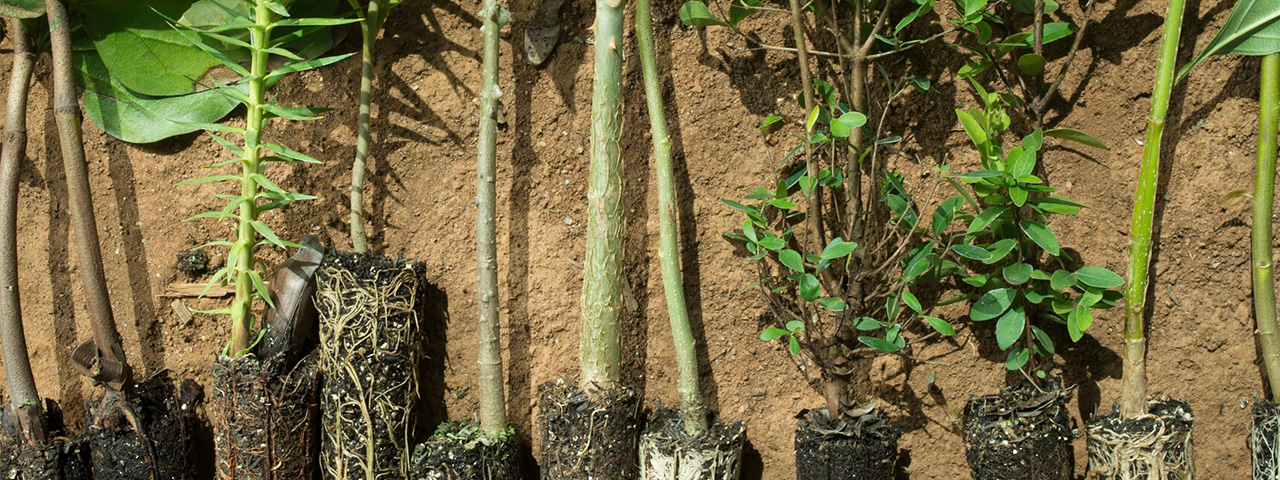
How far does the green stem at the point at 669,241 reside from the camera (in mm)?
1374

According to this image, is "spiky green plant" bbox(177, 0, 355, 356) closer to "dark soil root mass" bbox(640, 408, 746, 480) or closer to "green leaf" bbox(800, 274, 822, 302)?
"dark soil root mass" bbox(640, 408, 746, 480)

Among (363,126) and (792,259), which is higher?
(363,126)

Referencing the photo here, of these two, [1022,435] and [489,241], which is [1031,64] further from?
[489,241]

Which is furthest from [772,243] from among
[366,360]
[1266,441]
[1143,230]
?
[1266,441]

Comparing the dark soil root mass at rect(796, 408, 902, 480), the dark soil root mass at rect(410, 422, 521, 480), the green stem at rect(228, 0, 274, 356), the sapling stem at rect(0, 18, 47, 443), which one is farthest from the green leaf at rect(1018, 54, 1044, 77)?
the sapling stem at rect(0, 18, 47, 443)

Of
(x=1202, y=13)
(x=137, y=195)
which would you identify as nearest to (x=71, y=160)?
(x=137, y=195)

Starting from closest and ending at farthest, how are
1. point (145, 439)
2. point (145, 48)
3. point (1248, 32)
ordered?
point (1248, 32), point (145, 439), point (145, 48)

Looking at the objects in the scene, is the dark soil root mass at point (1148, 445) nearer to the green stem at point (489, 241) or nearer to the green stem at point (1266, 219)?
the green stem at point (1266, 219)

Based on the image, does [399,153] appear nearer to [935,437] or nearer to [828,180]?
[828,180]

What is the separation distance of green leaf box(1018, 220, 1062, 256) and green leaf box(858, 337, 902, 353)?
0.24m

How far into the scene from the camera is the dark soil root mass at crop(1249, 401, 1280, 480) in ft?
4.29

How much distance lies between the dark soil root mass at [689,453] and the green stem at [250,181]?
653 millimetres

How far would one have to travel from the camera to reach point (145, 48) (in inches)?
61.4

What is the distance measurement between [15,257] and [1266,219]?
1941 mm
